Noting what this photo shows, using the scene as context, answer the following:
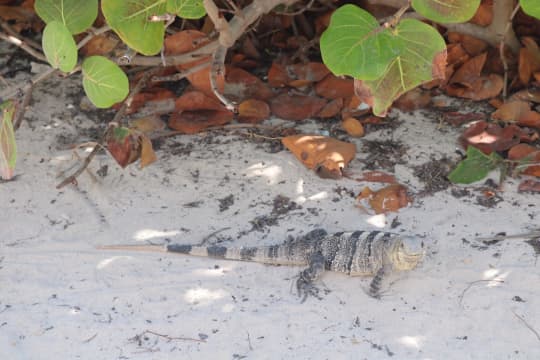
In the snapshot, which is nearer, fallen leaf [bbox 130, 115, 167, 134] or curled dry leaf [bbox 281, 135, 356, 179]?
curled dry leaf [bbox 281, 135, 356, 179]

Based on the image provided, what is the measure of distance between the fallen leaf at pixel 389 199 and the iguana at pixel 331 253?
0.25m

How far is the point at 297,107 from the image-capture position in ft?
15.4

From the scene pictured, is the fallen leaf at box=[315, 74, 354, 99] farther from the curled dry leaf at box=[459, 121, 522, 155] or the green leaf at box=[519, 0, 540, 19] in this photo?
the green leaf at box=[519, 0, 540, 19]

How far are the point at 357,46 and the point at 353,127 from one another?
163 cm

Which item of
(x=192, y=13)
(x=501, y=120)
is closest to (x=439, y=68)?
(x=192, y=13)

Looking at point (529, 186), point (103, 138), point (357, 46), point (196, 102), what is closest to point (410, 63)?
point (357, 46)

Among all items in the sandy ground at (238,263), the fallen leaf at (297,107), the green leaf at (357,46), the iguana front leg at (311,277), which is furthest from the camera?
the fallen leaf at (297,107)

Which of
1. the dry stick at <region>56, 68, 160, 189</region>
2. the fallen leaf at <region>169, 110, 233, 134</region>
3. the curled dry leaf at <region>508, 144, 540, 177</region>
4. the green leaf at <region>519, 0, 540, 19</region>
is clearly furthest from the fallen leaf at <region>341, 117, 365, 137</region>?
the green leaf at <region>519, 0, 540, 19</region>

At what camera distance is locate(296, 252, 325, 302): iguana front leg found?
3.57 meters

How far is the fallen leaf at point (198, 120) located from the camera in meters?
4.57

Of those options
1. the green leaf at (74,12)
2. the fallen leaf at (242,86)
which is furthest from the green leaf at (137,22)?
the fallen leaf at (242,86)

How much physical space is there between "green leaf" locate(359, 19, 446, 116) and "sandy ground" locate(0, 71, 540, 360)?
1040mm

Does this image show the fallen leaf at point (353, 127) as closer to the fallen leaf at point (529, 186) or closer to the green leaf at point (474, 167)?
the green leaf at point (474, 167)

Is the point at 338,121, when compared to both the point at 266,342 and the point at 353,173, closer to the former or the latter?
the point at 353,173
